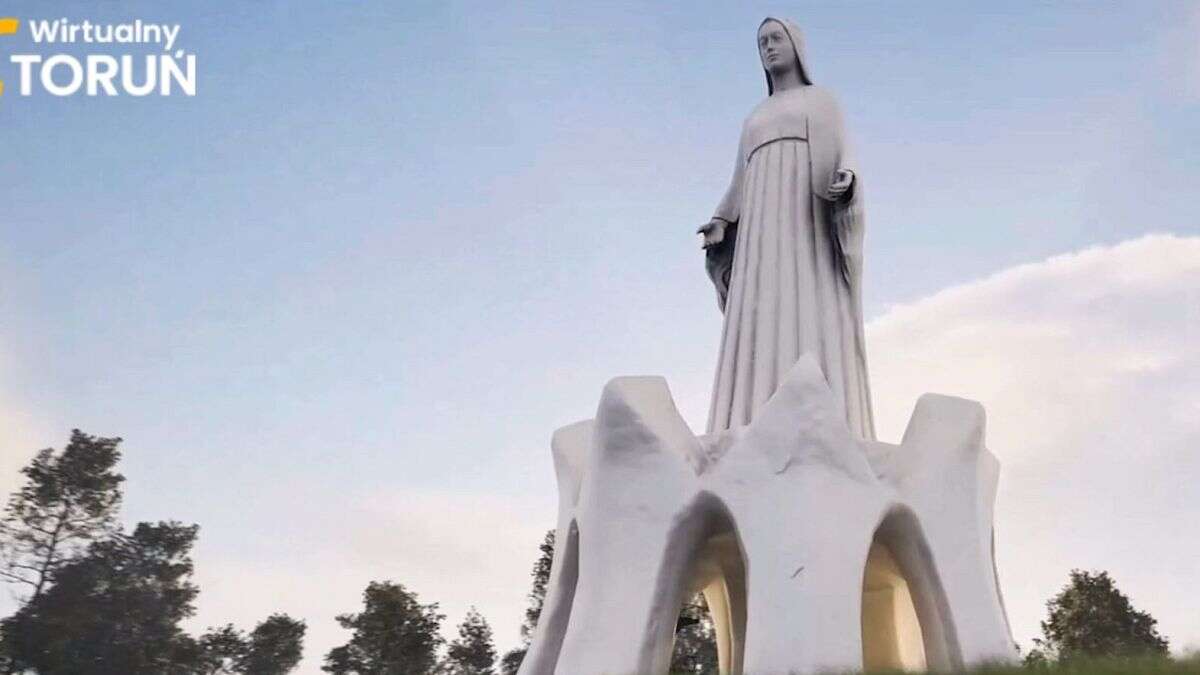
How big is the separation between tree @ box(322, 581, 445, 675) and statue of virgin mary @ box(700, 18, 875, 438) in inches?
769

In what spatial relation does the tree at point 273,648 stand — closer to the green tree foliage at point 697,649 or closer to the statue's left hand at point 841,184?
the green tree foliage at point 697,649

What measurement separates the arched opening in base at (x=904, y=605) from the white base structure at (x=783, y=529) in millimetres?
28

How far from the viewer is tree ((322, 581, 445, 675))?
31156 millimetres

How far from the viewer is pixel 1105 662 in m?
7.71

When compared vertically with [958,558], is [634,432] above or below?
above

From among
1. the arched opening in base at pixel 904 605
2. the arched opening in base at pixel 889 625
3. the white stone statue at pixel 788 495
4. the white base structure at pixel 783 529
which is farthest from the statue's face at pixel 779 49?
the arched opening in base at pixel 889 625

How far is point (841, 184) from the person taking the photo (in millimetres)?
13273

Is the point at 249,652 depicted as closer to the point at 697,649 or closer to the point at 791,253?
the point at 697,649

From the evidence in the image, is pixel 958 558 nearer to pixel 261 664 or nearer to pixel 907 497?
pixel 907 497

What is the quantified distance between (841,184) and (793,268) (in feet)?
3.55

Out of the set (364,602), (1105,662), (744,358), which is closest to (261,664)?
(364,602)

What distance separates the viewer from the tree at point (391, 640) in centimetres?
3116

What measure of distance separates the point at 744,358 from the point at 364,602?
21698 millimetres

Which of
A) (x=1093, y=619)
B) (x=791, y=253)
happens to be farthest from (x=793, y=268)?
(x=1093, y=619)
